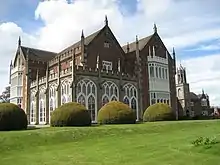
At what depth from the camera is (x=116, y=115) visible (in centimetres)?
3316

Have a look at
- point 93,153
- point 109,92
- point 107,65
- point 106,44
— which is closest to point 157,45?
point 106,44

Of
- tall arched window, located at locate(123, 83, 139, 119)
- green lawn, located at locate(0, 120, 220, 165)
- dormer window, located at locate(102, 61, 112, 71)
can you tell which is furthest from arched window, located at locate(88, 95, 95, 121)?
green lawn, located at locate(0, 120, 220, 165)

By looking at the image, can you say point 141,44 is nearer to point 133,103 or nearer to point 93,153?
point 133,103

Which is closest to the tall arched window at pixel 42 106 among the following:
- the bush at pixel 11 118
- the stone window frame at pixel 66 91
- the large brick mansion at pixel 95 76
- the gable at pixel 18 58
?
the large brick mansion at pixel 95 76

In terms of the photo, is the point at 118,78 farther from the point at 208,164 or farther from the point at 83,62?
the point at 208,164

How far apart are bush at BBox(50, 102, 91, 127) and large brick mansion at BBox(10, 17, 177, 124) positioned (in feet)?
27.0

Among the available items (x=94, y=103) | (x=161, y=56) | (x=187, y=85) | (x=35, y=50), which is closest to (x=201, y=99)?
(x=187, y=85)

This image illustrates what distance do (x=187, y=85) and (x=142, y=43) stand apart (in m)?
40.7

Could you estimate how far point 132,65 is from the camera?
173 ft

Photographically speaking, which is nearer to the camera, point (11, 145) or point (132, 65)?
point (11, 145)

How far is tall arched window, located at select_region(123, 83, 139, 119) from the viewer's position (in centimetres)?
4596

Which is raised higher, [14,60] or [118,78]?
[14,60]

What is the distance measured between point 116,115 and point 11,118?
11.4 metres

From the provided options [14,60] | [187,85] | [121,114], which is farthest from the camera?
[187,85]
